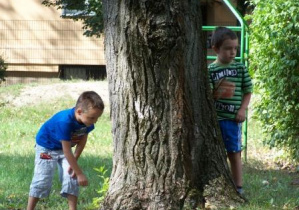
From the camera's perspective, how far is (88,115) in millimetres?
5371

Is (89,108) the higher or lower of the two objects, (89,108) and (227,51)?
the lower

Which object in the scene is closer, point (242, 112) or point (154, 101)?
point (154, 101)

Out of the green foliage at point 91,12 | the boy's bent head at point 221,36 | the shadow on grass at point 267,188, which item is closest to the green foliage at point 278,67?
the shadow on grass at point 267,188

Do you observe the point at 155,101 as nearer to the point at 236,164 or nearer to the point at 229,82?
the point at 229,82

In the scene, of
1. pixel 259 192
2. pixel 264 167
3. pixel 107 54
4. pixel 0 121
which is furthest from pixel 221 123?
pixel 0 121

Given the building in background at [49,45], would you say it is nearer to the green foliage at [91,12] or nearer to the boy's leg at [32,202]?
the green foliage at [91,12]

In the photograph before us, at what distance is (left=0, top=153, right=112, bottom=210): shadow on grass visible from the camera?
6523mm

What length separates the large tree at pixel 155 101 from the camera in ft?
17.3

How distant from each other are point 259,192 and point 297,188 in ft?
2.16

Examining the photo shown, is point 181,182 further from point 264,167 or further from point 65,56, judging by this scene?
point 65,56

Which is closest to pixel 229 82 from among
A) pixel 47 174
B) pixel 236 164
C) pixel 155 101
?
pixel 236 164

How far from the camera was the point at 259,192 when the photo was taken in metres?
7.00

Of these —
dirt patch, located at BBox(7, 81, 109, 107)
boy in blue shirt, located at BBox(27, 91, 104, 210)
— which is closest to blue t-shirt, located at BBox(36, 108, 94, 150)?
boy in blue shirt, located at BBox(27, 91, 104, 210)

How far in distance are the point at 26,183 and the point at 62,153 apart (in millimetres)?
1826
